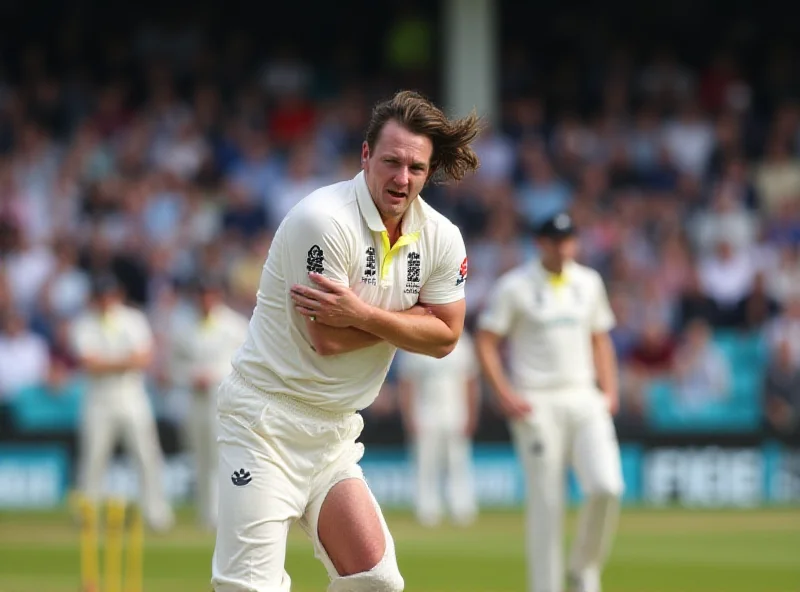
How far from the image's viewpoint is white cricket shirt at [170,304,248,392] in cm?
1552

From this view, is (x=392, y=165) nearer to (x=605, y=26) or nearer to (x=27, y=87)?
(x=27, y=87)

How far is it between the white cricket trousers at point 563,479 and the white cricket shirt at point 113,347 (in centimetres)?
659

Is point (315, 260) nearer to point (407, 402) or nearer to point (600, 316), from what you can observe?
point (600, 316)

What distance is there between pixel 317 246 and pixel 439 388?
10942mm

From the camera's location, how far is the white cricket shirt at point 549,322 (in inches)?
400

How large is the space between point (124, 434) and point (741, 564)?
259 inches

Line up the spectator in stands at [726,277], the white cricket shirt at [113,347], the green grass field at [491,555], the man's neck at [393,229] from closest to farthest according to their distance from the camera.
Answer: the man's neck at [393,229] → the green grass field at [491,555] → the white cricket shirt at [113,347] → the spectator in stands at [726,277]

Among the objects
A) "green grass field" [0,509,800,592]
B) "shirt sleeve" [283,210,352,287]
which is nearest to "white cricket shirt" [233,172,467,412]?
"shirt sleeve" [283,210,352,287]

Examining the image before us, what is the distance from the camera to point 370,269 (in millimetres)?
5969

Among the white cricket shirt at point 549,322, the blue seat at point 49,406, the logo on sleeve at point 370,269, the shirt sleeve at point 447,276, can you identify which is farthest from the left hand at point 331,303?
the blue seat at point 49,406

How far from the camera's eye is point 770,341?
18.7 m

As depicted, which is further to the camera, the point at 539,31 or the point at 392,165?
the point at 539,31

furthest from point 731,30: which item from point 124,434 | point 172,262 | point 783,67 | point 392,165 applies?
point 392,165

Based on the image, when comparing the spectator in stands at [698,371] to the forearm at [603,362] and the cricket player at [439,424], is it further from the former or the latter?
the forearm at [603,362]
